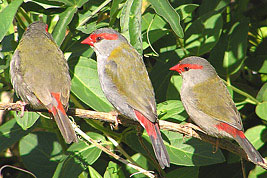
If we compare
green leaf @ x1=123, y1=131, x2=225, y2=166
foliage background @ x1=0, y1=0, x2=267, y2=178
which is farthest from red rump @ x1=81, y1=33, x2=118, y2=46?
green leaf @ x1=123, y1=131, x2=225, y2=166

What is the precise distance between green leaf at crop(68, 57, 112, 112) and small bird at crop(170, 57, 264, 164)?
760 millimetres

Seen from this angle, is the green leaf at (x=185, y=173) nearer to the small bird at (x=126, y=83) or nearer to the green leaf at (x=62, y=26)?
the small bird at (x=126, y=83)

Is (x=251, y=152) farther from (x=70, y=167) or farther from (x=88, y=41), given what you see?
(x=88, y=41)

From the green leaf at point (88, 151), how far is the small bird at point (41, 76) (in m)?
0.46

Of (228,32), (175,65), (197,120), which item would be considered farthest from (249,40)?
(197,120)

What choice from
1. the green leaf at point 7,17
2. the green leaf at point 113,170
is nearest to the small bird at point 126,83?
the green leaf at point 113,170

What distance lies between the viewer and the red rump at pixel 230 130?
398cm

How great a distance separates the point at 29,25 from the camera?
4184mm

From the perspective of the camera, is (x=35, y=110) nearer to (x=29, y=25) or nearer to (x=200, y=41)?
(x=29, y=25)

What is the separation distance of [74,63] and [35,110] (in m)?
0.57

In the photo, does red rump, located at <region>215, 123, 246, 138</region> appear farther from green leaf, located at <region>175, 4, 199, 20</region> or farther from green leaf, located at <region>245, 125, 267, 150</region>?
green leaf, located at <region>175, 4, 199, 20</region>

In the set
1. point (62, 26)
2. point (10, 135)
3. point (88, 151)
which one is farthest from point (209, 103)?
point (10, 135)

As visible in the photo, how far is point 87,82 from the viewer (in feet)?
13.7

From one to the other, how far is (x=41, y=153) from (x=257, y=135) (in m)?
2.17
